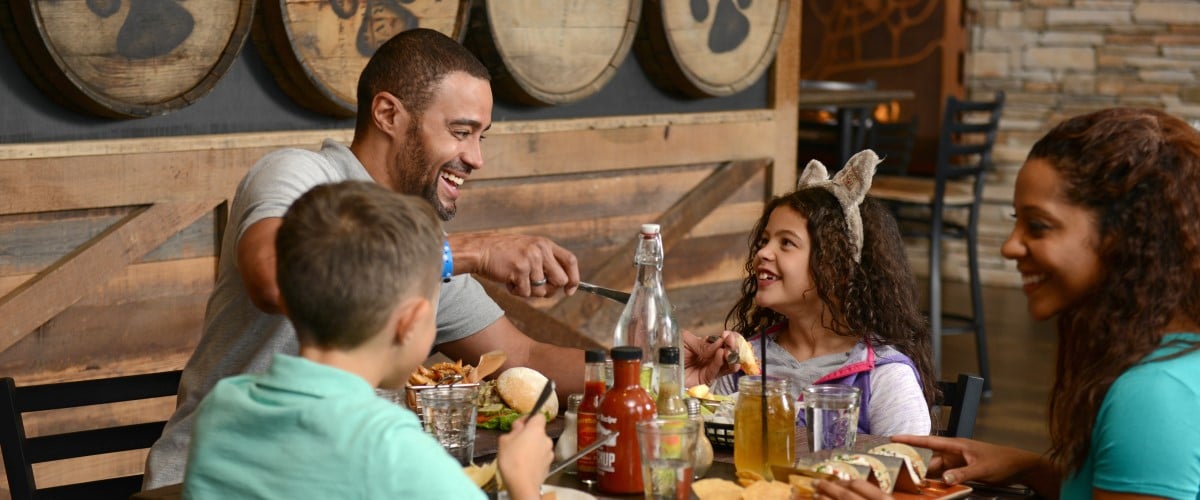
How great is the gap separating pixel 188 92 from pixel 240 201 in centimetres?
106

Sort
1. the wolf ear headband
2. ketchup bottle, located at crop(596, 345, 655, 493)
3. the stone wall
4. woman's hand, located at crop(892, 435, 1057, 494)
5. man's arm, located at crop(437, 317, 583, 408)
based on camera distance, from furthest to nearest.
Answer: the stone wall
the wolf ear headband
man's arm, located at crop(437, 317, 583, 408)
woman's hand, located at crop(892, 435, 1057, 494)
ketchup bottle, located at crop(596, 345, 655, 493)

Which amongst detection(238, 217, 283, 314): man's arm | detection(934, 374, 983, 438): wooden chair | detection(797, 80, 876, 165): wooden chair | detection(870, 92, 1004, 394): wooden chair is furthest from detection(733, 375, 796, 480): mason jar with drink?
detection(797, 80, 876, 165): wooden chair

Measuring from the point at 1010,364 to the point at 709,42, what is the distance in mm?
2462

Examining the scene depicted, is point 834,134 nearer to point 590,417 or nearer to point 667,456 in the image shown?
point 590,417

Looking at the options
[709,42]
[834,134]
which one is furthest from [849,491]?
[834,134]

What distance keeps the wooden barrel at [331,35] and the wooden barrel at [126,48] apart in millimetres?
125

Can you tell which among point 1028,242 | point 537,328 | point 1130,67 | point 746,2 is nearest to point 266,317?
point 1028,242

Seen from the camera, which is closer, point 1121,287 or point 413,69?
point 1121,287

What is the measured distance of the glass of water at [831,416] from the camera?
6.16 feet

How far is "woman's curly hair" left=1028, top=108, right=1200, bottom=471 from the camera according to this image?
1.57 m

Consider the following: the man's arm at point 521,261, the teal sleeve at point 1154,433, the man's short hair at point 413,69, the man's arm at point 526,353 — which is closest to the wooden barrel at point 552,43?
the man's short hair at point 413,69

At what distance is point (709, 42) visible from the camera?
436 cm

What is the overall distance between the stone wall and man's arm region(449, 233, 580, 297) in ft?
19.0

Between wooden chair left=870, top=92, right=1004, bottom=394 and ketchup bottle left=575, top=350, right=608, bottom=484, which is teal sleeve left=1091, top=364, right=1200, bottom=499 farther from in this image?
wooden chair left=870, top=92, right=1004, bottom=394
